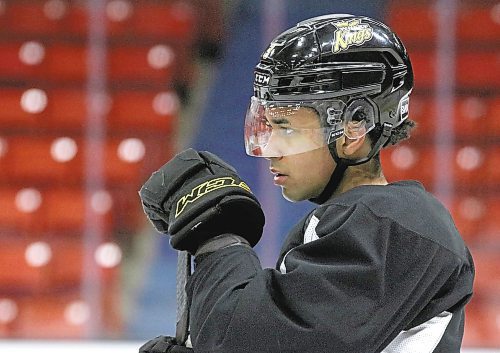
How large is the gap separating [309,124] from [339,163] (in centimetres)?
6

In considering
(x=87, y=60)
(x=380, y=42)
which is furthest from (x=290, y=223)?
(x=380, y=42)

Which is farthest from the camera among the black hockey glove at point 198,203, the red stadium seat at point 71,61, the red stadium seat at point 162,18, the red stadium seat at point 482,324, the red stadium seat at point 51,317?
the red stadium seat at point 162,18

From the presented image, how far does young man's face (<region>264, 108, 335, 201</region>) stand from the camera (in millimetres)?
A: 1164

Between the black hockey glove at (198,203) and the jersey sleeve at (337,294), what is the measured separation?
A: 0.10 m

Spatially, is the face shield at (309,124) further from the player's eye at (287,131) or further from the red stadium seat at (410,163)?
the red stadium seat at (410,163)

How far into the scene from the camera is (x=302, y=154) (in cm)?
117

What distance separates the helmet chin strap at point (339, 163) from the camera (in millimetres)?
1171

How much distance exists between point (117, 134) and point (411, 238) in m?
2.58

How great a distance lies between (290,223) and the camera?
3277 mm

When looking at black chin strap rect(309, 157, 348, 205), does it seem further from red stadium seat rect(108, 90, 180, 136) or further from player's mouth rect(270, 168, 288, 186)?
red stadium seat rect(108, 90, 180, 136)

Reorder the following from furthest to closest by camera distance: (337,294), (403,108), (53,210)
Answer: (53,210) → (403,108) → (337,294)

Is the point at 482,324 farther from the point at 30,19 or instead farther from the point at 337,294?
the point at 337,294

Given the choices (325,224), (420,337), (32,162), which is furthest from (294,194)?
(32,162)

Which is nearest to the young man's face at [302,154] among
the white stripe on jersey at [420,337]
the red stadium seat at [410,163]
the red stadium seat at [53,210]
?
the white stripe on jersey at [420,337]
